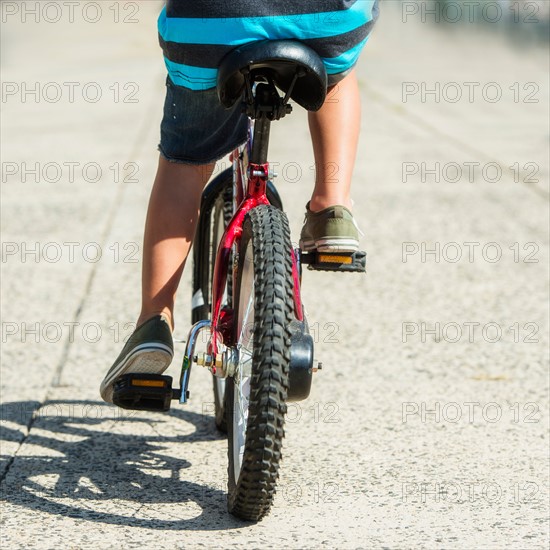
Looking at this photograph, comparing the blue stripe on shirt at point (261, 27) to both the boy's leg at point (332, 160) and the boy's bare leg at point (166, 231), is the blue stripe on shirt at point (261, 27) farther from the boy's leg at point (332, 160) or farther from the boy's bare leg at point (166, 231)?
the boy's bare leg at point (166, 231)

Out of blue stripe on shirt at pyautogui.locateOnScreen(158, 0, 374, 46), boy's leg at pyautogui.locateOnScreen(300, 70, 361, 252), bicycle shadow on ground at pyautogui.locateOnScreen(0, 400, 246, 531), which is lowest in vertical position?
bicycle shadow on ground at pyautogui.locateOnScreen(0, 400, 246, 531)

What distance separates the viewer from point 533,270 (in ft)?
18.2

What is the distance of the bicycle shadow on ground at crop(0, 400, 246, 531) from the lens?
286 centimetres

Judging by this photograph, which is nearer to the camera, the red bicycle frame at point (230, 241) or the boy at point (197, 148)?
the boy at point (197, 148)

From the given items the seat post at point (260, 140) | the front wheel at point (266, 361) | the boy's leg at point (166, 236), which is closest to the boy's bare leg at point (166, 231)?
the boy's leg at point (166, 236)

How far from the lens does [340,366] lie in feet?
13.7

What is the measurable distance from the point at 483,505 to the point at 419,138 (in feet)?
23.2

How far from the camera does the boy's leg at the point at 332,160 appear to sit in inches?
119

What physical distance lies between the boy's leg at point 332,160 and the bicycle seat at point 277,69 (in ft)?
1.24

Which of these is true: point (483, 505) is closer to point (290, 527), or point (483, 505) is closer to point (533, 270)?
point (290, 527)

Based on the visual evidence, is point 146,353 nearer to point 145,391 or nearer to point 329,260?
point 145,391

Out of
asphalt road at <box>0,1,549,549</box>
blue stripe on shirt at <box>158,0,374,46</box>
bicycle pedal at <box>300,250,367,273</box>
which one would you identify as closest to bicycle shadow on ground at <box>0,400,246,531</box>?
asphalt road at <box>0,1,549,549</box>

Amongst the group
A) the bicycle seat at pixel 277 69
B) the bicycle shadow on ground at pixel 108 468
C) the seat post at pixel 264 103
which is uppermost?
the bicycle seat at pixel 277 69

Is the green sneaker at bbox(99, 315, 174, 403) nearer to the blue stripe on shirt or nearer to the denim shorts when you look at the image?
the denim shorts
